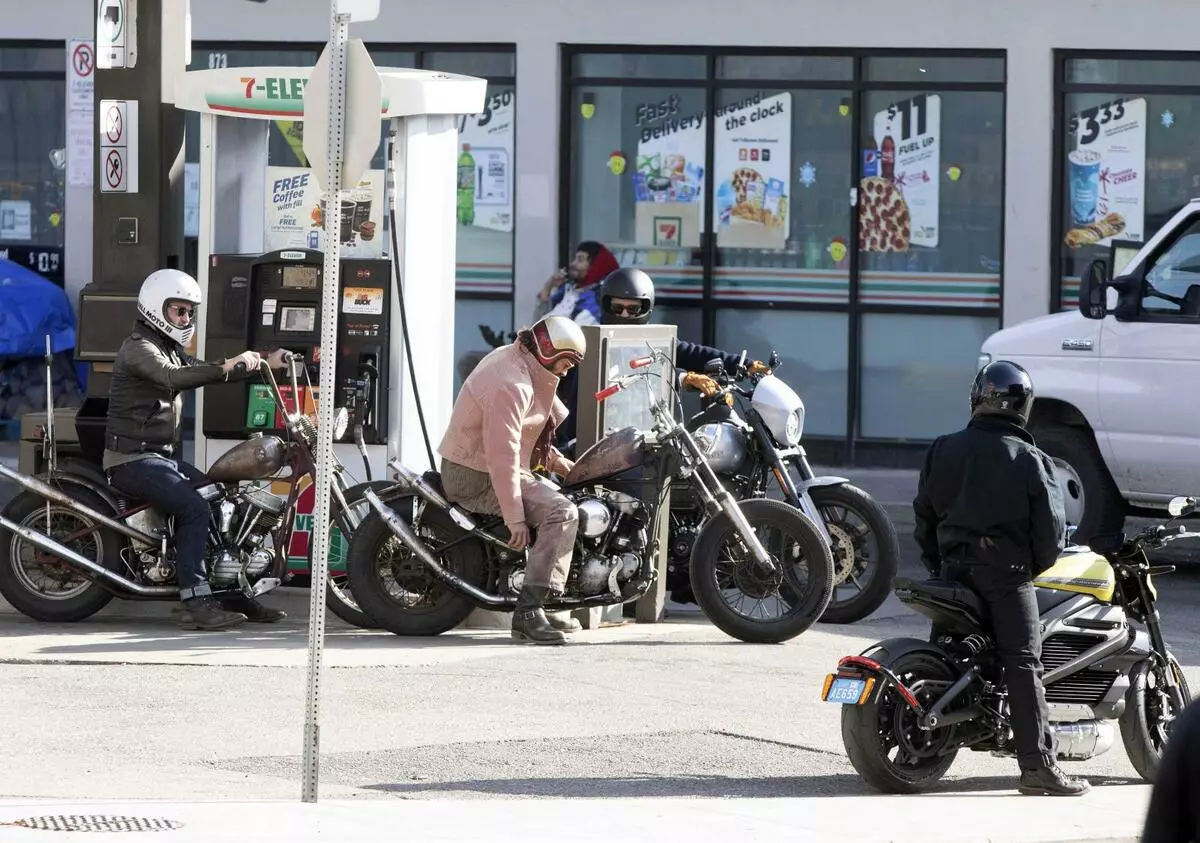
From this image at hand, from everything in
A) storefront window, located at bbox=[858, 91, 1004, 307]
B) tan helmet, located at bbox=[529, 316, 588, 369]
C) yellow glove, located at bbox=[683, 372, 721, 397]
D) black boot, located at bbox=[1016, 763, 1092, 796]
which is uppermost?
storefront window, located at bbox=[858, 91, 1004, 307]

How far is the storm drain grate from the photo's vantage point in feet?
19.8

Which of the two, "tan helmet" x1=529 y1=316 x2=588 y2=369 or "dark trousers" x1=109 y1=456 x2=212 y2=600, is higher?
"tan helmet" x1=529 y1=316 x2=588 y2=369

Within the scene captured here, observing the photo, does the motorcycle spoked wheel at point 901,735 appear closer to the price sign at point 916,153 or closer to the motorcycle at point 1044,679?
the motorcycle at point 1044,679

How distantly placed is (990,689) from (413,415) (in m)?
4.16

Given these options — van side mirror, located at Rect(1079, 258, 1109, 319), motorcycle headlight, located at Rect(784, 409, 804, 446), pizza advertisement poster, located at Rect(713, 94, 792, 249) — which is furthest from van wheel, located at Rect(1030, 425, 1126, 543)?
pizza advertisement poster, located at Rect(713, 94, 792, 249)

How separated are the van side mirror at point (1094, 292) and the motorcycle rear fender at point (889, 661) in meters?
5.34

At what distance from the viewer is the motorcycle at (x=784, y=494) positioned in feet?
33.2

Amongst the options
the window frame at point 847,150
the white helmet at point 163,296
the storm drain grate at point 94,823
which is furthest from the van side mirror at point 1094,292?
the storm drain grate at point 94,823

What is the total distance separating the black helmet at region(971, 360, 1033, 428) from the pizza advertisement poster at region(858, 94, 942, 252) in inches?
362

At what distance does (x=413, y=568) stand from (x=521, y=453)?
28.7 inches

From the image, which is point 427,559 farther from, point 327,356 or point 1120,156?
point 1120,156

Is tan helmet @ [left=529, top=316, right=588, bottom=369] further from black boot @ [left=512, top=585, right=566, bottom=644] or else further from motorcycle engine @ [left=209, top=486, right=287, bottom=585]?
motorcycle engine @ [left=209, top=486, right=287, bottom=585]

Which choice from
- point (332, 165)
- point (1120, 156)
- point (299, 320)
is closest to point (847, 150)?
point (1120, 156)

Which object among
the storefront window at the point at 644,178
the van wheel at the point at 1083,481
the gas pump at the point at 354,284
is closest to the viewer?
the gas pump at the point at 354,284
